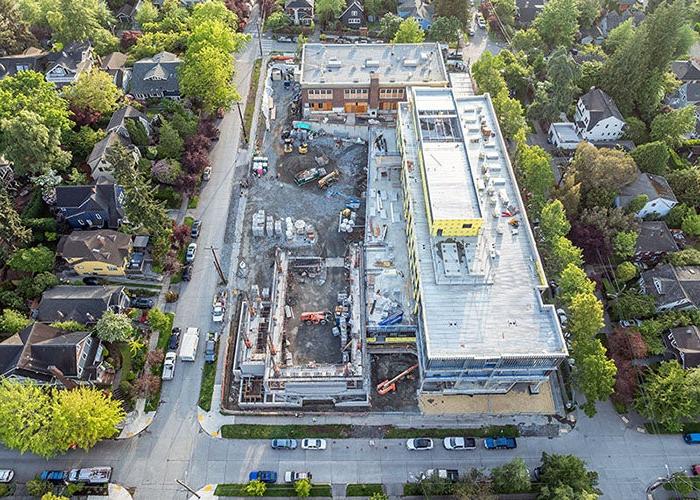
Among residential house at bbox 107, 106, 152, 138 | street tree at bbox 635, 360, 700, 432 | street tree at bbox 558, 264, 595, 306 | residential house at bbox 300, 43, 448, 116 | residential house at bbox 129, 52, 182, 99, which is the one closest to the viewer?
street tree at bbox 635, 360, 700, 432

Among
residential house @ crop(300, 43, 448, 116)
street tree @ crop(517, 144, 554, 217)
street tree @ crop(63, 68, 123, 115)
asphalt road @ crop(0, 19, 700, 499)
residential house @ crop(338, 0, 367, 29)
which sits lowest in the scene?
asphalt road @ crop(0, 19, 700, 499)

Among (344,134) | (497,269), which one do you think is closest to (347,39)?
(344,134)

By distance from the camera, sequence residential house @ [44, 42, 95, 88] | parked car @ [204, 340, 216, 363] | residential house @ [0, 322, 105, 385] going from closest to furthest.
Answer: residential house @ [0, 322, 105, 385]
parked car @ [204, 340, 216, 363]
residential house @ [44, 42, 95, 88]

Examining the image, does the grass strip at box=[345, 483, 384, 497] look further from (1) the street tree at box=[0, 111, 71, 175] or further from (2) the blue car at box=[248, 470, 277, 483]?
(1) the street tree at box=[0, 111, 71, 175]

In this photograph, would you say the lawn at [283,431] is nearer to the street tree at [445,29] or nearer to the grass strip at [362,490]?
the grass strip at [362,490]

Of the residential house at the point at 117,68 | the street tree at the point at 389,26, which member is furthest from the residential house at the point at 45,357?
the street tree at the point at 389,26

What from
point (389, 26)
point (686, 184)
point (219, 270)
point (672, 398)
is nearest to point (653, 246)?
point (686, 184)

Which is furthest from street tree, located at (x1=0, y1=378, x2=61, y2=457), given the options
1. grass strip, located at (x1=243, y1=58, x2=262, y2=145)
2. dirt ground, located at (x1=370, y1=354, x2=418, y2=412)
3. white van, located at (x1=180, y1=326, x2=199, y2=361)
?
grass strip, located at (x1=243, y1=58, x2=262, y2=145)

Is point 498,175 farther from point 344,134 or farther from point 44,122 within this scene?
point 44,122
